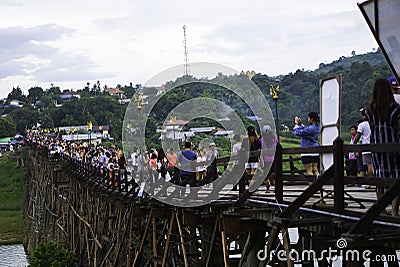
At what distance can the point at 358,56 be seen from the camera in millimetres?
50625

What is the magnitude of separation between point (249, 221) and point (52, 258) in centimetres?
1415

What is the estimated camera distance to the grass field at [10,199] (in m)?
49.7

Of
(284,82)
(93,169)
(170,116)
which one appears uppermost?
(284,82)

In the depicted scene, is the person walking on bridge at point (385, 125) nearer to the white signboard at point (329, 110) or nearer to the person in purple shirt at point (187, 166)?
the white signboard at point (329, 110)

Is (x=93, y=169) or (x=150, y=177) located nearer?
(x=150, y=177)

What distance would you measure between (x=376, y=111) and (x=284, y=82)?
31.3 meters

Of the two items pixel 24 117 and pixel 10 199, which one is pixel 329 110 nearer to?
pixel 10 199

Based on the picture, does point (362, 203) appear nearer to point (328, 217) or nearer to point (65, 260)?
point (328, 217)

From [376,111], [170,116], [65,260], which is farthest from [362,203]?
[65,260]

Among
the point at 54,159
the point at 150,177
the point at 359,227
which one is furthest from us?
the point at 54,159

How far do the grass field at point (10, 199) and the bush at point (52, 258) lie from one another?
24822 millimetres

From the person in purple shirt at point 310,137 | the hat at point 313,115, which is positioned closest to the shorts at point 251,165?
the person in purple shirt at point 310,137

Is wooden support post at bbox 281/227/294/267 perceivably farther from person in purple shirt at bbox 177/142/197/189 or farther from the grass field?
the grass field

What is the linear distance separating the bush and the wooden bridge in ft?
2.18
